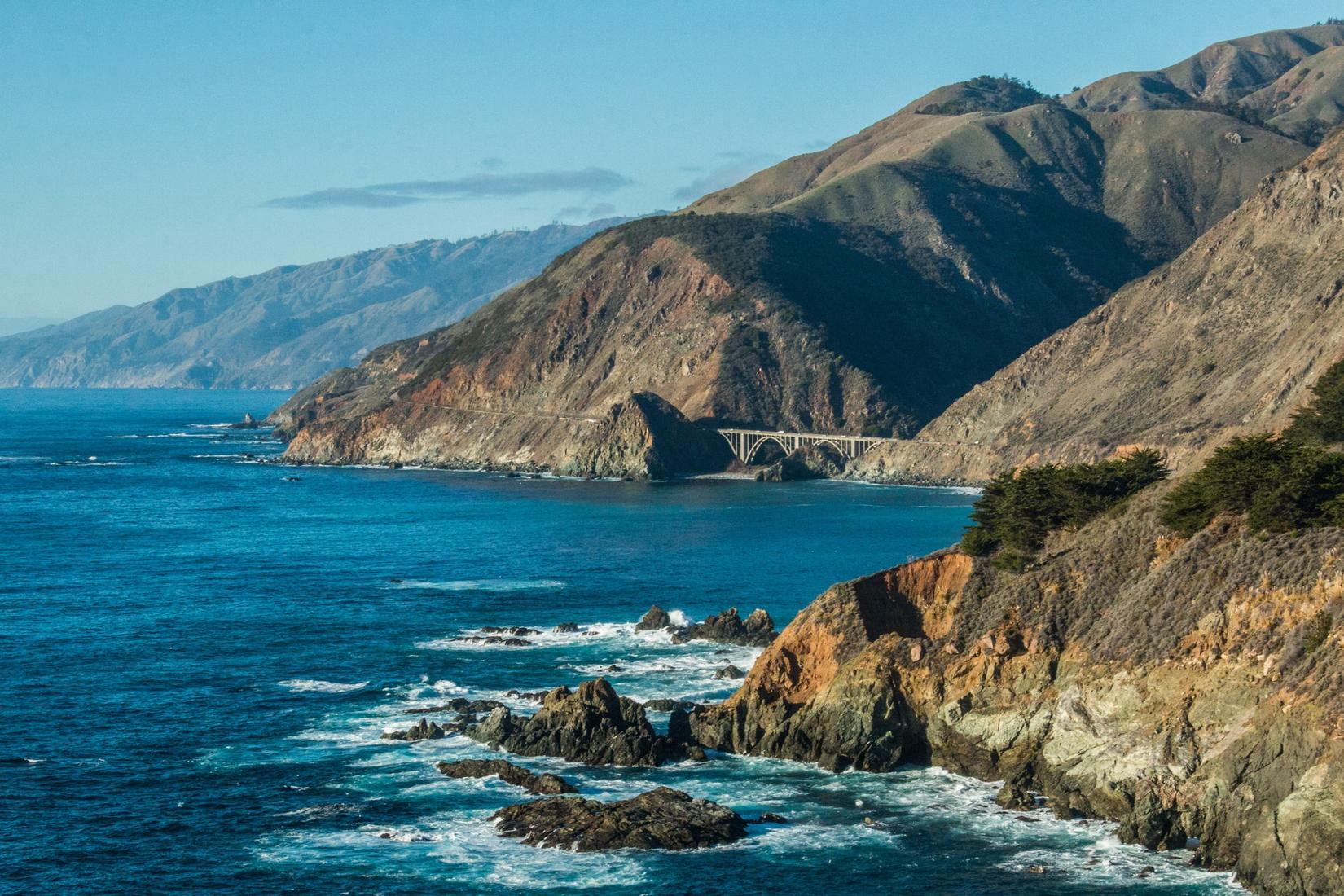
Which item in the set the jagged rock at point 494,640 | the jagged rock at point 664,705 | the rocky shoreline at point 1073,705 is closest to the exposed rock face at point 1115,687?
the rocky shoreline at point 1073,705

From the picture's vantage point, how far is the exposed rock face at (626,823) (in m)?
54.3

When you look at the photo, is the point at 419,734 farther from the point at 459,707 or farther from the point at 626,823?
the point at 626,823

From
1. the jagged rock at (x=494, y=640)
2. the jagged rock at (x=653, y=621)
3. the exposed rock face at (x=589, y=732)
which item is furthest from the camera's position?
the jagged rock at (x=653, y=621)

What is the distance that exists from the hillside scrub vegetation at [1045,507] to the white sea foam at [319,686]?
30286mm

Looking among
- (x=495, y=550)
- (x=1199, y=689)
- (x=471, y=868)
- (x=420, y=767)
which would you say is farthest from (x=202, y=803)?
(x=495, y=550)

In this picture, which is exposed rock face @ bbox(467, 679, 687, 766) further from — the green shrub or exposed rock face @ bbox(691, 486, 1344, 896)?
the green shrub

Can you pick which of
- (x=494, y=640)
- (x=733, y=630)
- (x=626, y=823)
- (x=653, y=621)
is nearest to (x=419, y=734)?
(x=626, y=823)

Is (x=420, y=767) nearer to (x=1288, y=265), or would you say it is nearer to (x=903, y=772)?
(x=903, y=772)

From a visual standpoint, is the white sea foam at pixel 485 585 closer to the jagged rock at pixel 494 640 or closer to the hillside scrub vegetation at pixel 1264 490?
the jagged rock at pixel 494 640

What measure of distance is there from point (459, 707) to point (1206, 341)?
12522 centimetres

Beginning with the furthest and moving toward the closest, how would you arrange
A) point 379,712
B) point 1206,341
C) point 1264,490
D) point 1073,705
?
point 1206,341 → point 379,712 → point 1264,490 → point 1073,705

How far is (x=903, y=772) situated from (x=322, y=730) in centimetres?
2507

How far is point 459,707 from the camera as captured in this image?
238 ft

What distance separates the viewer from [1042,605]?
6309cm
